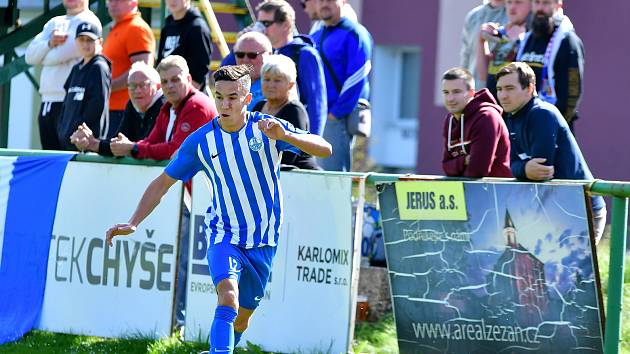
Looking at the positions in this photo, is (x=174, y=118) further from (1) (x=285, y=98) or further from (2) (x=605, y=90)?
(2) (x=605, y=90)

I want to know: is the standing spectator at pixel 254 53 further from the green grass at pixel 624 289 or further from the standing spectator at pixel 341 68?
the green grass at pixel 624 289

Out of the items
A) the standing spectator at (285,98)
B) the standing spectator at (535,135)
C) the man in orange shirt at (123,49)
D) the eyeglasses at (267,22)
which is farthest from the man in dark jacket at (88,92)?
the standing spectator at (535,135)

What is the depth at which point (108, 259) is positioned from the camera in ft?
30.5

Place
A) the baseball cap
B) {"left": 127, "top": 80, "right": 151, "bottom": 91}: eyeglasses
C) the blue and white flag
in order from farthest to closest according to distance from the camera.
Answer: the baseball cap, {"left": 127, "top": 80, "right": 151, "bottom": 91}: eyeglasses, the blue and white flag

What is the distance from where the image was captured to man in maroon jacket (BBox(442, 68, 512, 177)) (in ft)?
26.6

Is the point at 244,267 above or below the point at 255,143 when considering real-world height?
below

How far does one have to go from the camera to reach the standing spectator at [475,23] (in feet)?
36.9

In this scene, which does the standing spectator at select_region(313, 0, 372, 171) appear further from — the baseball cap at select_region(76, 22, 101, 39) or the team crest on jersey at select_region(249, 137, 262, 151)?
the team crest on jersey at select_region(249, 137, 262, 151)

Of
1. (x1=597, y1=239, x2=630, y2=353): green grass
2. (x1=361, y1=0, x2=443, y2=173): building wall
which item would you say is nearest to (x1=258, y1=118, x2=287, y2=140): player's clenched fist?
(x1=597, y1=239, x2=630, y2=353): green grass

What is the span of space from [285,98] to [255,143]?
45.7 inches

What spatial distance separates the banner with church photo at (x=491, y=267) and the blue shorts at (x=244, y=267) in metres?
0.97

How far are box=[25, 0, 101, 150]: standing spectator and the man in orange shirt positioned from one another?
304mm

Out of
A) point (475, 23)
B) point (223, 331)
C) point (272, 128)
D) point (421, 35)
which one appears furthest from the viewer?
point (421, 35)

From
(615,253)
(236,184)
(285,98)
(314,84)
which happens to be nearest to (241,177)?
(236,184)
